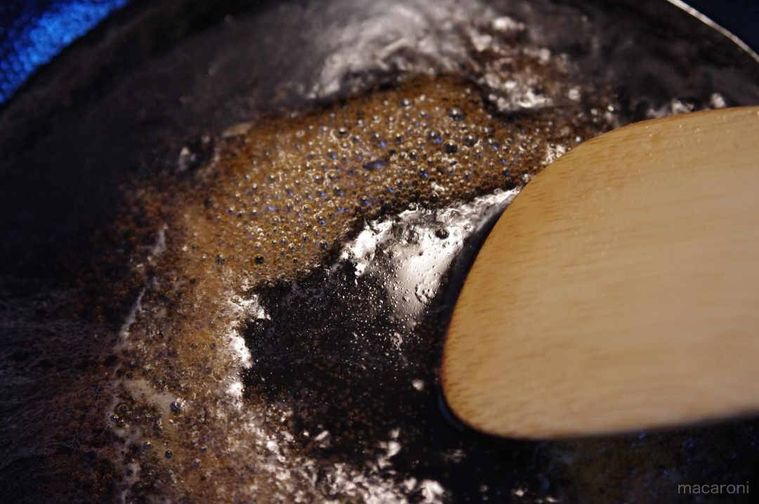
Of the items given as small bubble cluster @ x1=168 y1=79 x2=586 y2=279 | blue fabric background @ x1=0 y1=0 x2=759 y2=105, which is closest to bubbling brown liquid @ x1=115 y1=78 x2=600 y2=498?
small bubble cluster @ x1=168 y1=79 x2=586 y2=279

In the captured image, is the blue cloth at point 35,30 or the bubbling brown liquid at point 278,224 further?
the blue cloth at point 35,30

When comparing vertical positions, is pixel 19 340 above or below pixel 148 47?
below

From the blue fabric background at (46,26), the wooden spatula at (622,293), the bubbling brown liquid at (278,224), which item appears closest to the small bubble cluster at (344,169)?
the bubbling brown liquid at (278,224)

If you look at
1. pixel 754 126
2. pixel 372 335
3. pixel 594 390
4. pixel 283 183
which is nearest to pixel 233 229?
pixel 283 183

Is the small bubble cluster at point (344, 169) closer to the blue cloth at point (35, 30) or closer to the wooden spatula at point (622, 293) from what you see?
the wooden spatula at point (622, 293)

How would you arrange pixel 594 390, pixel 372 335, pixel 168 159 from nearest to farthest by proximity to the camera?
pixel 594 390 → pixel 372 335 → pixel 168 159

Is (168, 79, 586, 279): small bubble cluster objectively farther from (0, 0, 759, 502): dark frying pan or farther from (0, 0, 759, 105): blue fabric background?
(0, 0, 759, 105): blue fabric background

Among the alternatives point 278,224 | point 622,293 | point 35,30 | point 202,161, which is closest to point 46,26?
point 35,30

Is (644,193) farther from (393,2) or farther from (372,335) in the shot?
(393,2)
